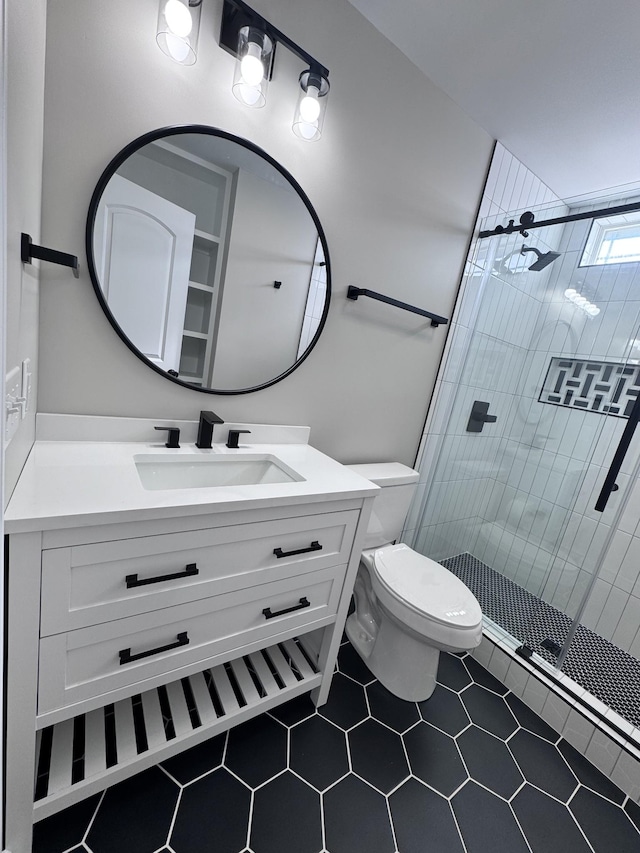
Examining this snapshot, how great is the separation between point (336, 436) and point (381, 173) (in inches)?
43.2

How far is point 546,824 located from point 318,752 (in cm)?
73

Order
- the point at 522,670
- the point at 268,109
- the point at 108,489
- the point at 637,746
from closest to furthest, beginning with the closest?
the point at 108,489 < the point at 268,109 < the point at 637,746 < the point at 522,670

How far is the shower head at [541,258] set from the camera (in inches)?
71.6

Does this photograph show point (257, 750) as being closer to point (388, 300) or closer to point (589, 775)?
point (589, 775)

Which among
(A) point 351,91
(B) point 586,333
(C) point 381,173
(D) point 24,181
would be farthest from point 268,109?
(B) point 586,333

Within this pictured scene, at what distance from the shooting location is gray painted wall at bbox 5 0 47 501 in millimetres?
621

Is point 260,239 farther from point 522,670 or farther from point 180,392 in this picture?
point 522,670

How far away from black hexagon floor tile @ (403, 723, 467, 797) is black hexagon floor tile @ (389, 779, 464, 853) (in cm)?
4

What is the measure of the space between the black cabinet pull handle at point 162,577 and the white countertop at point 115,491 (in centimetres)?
15

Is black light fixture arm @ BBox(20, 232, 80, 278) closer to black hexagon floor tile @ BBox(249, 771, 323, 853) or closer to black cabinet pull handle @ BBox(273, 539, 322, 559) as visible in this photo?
black cabinet pull handle @ BBox(273, 539, 322, 559)

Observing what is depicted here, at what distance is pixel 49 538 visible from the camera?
0.72 metres

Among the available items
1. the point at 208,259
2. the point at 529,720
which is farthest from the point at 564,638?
the point at 208,259

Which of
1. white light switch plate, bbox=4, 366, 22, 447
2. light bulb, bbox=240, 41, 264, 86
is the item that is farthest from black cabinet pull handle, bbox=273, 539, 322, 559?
light bulb, bbox=240, 41, 264, 86

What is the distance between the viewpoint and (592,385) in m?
1.76
